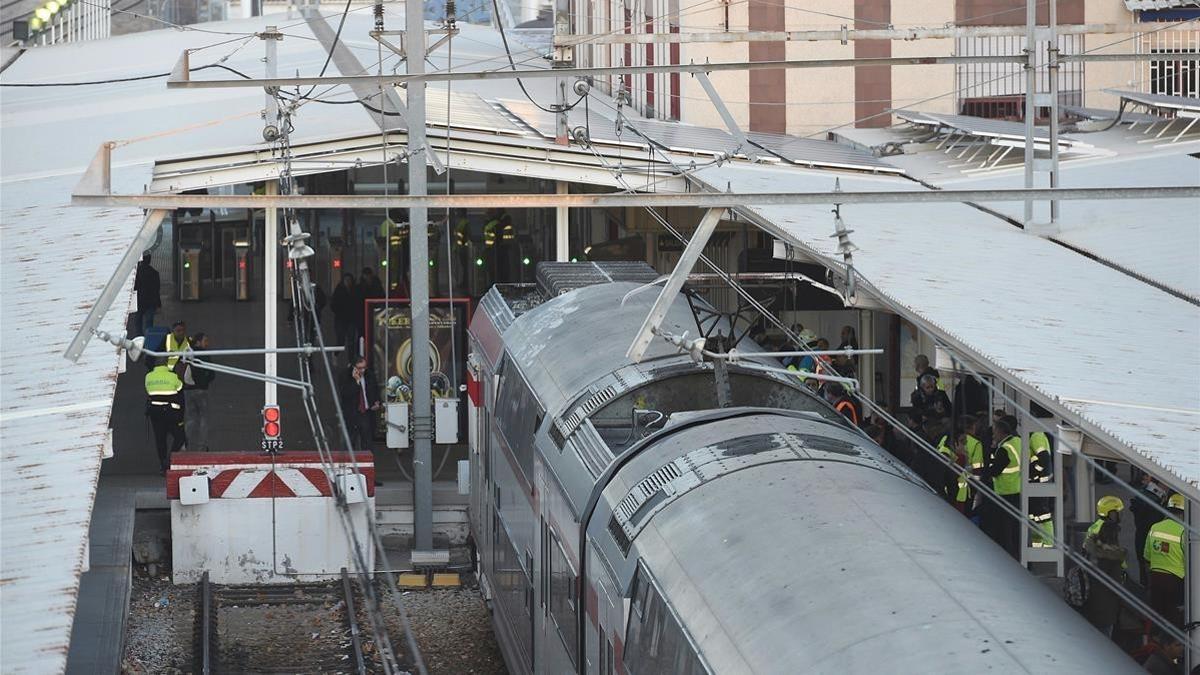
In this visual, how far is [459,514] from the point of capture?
63.6 feet

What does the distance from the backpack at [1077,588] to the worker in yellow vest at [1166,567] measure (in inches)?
22.0

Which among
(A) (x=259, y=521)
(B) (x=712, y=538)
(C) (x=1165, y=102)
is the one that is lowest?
(A) (x=259, y=521)

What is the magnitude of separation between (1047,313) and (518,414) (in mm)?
3541

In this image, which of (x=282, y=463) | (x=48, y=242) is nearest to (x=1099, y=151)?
(x=282, y=463)

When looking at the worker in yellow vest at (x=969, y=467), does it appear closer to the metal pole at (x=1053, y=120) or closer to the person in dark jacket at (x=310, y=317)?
the metal pole at (x=1053, y=120)

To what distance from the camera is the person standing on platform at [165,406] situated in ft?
64.2

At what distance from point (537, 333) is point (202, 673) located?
167 inches

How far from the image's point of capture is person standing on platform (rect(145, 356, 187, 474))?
64.2ft

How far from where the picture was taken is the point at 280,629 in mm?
16406

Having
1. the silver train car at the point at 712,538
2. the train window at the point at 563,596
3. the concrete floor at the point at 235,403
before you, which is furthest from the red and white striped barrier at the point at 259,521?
the train window at the point at 563,596

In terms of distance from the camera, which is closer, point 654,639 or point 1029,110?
point 654,639

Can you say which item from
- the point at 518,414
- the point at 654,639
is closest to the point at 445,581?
the point at 518,414

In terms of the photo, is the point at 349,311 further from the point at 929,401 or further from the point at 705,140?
the point at 929,401

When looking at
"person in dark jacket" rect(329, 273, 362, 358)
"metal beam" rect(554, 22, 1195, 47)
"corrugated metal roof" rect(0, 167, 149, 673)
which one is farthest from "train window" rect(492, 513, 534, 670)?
"person in dark jacket" rect(329, 273, 362, 358)
